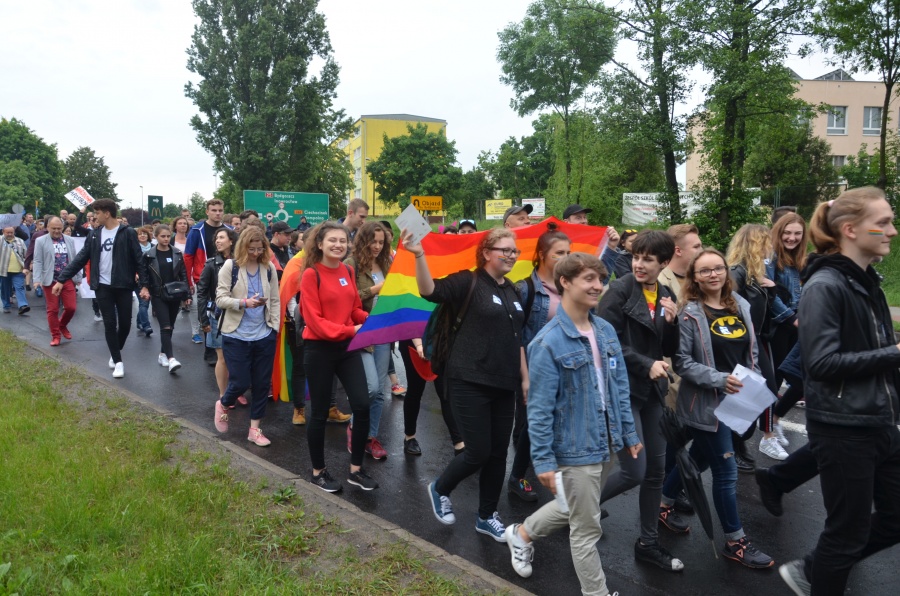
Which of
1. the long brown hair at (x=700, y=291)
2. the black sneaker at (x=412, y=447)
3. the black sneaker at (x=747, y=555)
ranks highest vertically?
the long brown hair at (x=700, y=291)

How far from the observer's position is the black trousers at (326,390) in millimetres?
5195

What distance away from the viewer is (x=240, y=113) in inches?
1625

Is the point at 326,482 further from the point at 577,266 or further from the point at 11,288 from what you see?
the point at 11,288

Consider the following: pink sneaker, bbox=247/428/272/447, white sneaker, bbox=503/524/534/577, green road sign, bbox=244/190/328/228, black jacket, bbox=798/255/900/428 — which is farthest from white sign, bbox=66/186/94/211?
black jacket, bbox=798/255/900/428

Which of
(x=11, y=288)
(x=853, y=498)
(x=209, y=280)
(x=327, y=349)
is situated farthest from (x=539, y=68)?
(x=853, y=498)

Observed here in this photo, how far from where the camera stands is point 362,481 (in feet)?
17.4

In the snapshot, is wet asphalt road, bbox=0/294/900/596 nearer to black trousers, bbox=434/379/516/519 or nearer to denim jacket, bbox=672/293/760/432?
black trousers, bbox=434/379/516/519

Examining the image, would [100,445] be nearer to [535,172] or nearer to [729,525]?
[729,525]

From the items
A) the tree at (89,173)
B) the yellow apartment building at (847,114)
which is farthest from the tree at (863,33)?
the tree at (89,173)

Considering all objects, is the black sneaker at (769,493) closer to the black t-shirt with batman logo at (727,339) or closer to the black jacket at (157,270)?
the black t-shirt with batman logo at (727,339)

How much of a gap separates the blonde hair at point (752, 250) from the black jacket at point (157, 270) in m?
6.78

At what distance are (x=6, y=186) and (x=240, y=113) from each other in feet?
128

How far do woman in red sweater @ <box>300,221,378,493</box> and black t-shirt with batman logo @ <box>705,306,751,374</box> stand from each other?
2.43 metres

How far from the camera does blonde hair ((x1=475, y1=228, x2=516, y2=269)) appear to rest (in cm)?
441
